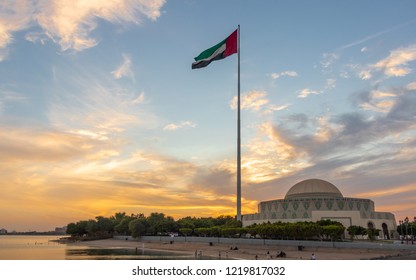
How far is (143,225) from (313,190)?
56133mm

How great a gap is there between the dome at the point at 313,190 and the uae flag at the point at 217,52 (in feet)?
190

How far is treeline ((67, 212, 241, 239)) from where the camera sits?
12888 cm

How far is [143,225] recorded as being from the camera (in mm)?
132125

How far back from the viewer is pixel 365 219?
349ft

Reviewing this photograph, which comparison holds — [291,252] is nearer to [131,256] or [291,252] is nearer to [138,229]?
[131,256]

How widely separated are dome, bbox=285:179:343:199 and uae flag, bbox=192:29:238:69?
57.8m

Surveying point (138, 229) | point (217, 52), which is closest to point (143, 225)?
point (138, 229)

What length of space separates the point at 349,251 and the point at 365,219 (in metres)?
47.1

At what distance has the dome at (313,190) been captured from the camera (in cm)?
11281

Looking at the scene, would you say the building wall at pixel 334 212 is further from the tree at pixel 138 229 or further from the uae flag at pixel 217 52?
the uae flag at pixel 217 52

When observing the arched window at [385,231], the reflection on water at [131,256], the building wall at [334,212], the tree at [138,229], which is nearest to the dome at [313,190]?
the building wall at [334,212]

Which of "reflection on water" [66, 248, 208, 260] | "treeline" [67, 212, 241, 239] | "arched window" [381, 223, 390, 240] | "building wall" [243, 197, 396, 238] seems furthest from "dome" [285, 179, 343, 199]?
"reflection on water" [66, 248, 208, 260]

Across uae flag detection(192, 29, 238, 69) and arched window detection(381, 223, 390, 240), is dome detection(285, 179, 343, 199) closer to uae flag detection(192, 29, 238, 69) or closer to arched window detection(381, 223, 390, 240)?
arched window detection(381, 223, 390, 240)
